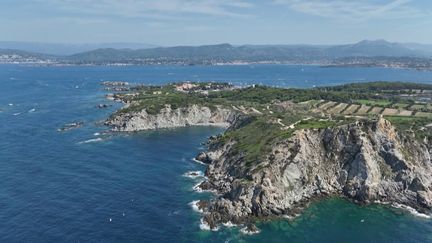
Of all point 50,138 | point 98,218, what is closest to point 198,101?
point 50,138

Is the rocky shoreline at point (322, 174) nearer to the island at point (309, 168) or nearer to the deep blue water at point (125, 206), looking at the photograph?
the island at point (309, 168)

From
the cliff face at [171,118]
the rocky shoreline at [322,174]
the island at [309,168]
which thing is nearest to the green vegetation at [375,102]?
the cliff face at [171,118]

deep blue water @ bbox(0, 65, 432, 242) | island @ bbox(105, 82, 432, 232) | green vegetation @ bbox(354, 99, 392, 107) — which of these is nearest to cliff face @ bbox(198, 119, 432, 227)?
island @ bbox(105, 82, 432, 232)

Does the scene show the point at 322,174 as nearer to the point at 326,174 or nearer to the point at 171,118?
the point at 326,174

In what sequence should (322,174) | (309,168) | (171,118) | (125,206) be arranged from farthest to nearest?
(171,118), (322,174), (309,168), (125,206)

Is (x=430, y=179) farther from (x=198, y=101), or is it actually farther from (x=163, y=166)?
(x=198, y=101)

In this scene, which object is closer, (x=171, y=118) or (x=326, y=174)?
(x=326, y=174)

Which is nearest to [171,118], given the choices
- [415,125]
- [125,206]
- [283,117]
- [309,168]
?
[283,117]
